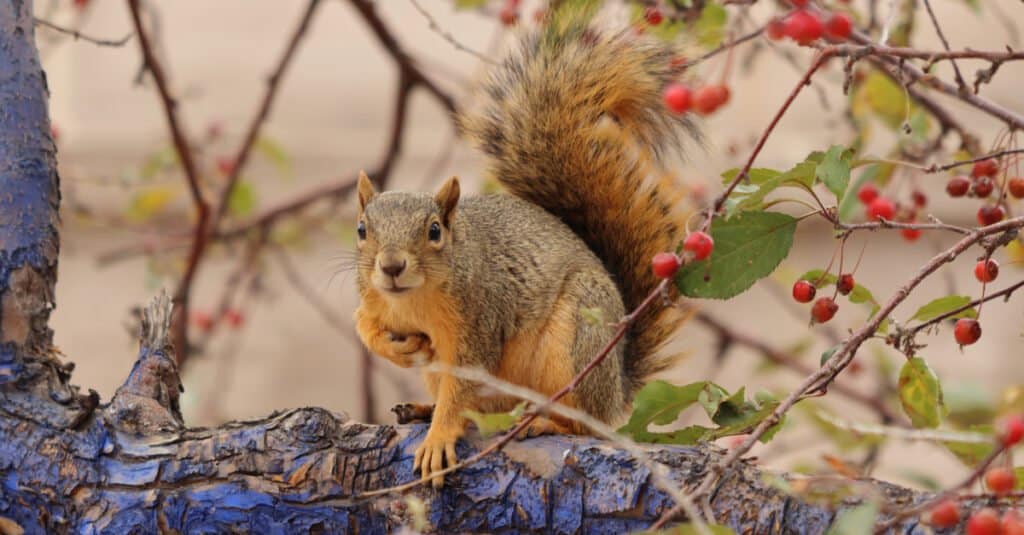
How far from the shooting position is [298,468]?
100 cm

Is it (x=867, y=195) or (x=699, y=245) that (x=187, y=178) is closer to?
(x=867, y=195)

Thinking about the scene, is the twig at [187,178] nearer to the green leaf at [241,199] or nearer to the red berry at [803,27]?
the green leaf at [241,199]

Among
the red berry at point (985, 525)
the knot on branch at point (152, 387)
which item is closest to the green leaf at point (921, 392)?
the red berry at point (985, 525)

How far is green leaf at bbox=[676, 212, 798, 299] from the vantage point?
0.95m

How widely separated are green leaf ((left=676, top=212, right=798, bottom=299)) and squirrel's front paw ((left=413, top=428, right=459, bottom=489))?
0.85ft

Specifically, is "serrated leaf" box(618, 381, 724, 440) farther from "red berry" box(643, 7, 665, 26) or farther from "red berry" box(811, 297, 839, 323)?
"red berry" box(643, 7, 665, 26)

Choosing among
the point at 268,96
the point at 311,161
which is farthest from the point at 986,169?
the point at 311,161

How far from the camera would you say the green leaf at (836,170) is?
2.95 ft

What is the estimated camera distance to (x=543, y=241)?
134 cm

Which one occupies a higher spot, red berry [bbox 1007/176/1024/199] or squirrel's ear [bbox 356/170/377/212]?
squirrel's ear [bbox 356/170/377/212]

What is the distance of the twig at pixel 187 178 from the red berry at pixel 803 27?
1.02m

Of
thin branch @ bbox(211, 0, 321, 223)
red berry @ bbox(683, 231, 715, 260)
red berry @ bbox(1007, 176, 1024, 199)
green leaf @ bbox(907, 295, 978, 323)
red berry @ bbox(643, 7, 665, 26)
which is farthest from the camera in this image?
thin branch @ bbox(211, 0, 321, 223)

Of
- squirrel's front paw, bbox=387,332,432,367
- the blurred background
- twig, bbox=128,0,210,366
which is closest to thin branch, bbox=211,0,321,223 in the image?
twig, bbox=128,0,210,366

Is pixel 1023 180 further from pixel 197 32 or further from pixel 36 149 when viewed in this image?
pixel 197 32
